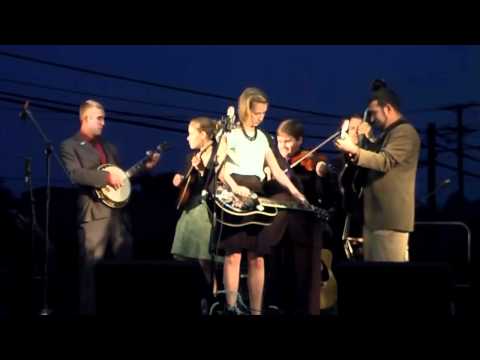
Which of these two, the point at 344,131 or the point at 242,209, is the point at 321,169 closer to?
the point at 242,209

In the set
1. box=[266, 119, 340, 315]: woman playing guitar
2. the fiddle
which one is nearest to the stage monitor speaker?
box=[266, 119, 340, 315]: woman playing guitar

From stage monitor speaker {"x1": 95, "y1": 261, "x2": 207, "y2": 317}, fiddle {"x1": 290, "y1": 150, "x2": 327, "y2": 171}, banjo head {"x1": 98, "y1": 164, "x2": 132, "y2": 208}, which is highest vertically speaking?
fiddle {"x1": 290, "y1": 150, "x2": 327, "y2": 171}

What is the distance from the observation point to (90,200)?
8.92 m

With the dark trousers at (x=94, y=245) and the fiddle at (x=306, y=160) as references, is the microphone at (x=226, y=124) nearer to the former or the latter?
the fiddle at (x=306, y=160)

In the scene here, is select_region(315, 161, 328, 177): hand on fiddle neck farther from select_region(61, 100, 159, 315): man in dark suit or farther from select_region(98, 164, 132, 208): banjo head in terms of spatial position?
select_region(98, 164, 132, 208): banjo head

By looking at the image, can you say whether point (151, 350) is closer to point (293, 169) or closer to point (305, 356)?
point (305, 356)

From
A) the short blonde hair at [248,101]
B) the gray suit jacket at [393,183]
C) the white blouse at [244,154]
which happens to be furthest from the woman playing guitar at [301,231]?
the gray suit jacket at [393,183]

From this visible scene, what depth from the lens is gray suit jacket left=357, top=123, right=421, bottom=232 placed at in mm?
7840

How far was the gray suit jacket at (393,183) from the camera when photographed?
784 centimetres

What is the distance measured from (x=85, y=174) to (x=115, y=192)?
0.32m

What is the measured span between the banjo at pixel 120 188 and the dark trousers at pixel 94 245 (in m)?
0.10

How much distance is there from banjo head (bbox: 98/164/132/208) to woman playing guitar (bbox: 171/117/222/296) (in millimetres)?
463
